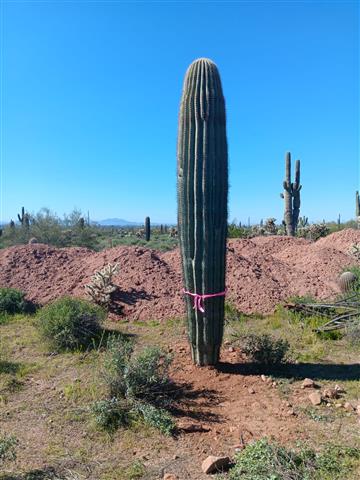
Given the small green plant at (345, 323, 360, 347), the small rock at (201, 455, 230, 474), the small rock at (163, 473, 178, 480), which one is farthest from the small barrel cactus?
the small rock at (163, 473, 178, 480)

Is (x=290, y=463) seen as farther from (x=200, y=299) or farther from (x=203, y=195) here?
(x=203, y=195)

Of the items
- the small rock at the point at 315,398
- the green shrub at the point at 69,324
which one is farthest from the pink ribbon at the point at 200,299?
the green shrub at the point at 69,324

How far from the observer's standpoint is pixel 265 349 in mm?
4906

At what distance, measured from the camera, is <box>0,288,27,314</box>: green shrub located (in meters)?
7.59

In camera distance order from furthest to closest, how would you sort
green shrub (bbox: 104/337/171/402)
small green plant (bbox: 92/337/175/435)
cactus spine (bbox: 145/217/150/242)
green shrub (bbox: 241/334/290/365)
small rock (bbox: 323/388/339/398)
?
cactus spine (bbox: 145/217/150/242), green shrub (bbox: 241/334/290/365), small rock (bbox: 323/388/339/398), green shrub (bbox: 104/337/171/402), small green plant (bbox: 92/337/175/435)

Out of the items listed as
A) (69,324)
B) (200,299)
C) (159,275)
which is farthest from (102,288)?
(200,299)

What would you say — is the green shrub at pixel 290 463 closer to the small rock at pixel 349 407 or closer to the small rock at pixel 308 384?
the small rock at pixel 349 407

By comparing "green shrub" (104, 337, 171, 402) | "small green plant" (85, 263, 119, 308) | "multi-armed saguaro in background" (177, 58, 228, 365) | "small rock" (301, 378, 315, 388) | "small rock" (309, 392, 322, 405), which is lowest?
"small rock" (309, 392, 322, 405)

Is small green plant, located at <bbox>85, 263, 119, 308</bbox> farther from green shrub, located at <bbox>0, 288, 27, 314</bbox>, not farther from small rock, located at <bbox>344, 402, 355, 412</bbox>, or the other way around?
small rock, located at <bbox>344, 402, 355, 412</bbox>

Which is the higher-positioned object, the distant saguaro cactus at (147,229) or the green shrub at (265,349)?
the distant saguaro cactus at (147,229)

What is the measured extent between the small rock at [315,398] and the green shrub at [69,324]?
2.65 meters

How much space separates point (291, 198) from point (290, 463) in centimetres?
1740

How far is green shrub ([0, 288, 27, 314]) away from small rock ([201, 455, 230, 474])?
5514 mm

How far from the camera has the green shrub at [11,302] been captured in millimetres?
7594
